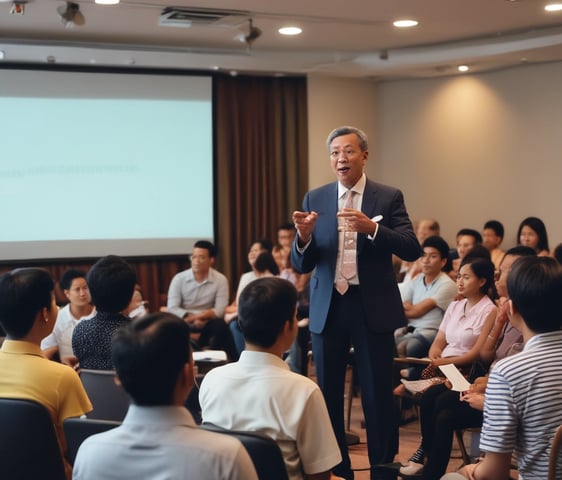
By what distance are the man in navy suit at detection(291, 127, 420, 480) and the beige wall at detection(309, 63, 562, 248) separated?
14.7 ft

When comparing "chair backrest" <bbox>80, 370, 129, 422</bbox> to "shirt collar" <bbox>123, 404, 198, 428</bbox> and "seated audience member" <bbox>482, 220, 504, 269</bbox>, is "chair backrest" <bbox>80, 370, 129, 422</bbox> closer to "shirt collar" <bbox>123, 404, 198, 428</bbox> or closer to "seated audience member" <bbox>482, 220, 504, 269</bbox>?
"shirt collar" <bbox>123, 404, 198, 428</bbox>

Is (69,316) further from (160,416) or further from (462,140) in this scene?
(462,140)

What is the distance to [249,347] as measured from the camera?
2246mm

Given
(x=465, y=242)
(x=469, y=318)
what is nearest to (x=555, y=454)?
(x=469, y=318)

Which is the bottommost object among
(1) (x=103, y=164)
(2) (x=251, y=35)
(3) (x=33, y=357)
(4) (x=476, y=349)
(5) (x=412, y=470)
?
(5) (x=412, y=470)

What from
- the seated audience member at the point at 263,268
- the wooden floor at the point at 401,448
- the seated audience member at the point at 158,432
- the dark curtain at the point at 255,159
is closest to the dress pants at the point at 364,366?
the wooden floor at the point at 401,448

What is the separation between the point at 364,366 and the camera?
352 cm

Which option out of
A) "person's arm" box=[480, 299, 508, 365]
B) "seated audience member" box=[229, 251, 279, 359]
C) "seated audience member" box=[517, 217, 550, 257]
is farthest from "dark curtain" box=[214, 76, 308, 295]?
"person's arm" box=[480, 299, 508, 365]

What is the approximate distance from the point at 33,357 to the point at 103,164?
5.32m

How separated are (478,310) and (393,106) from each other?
479 centimetres

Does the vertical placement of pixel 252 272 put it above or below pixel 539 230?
below

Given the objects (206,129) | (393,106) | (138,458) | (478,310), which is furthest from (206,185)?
(138,458)

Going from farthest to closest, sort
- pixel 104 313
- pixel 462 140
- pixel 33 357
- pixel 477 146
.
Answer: pixel 462 140, pixel 477 146, pixel 104 313, pixel 33 357

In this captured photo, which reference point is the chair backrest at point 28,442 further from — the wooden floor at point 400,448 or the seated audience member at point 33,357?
the wooden floor at point 400,448
